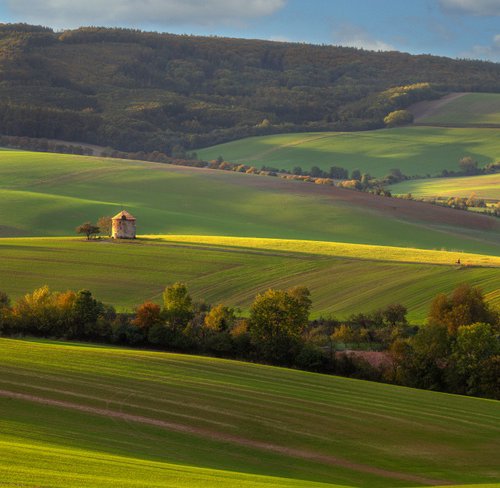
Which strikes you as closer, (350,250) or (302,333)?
(302,333)

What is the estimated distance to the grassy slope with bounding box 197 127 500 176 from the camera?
170 metres

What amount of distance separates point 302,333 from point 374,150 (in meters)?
125

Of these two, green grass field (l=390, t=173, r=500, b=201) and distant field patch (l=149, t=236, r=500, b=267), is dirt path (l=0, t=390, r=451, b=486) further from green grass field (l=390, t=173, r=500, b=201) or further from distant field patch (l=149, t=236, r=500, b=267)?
green grass field (l=390, t=173, r=500, b=201)

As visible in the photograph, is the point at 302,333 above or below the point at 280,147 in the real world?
below

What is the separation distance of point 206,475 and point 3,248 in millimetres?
55279

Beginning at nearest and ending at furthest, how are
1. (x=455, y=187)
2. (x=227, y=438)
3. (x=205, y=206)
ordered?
(x=227, y=438), (x=205, y=206), (x=455, y=187)

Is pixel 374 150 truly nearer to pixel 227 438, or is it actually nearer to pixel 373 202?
pixel 373 202

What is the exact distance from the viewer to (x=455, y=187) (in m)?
143

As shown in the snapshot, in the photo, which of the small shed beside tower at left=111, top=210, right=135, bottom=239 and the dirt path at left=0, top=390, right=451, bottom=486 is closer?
the dirt path at left=0, top=390, right=451, bottom=486

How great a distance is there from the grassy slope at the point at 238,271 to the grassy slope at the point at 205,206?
13415mm

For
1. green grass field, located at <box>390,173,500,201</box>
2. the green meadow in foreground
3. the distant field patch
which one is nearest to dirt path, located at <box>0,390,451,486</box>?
the green meadow in foreground

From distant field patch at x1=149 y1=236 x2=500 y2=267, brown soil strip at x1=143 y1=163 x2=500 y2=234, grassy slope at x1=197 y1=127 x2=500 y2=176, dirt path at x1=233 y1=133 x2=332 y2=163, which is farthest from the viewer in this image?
dirt path at x1=233 y1=133 x2=332 y2=163

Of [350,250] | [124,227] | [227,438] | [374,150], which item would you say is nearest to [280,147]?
[374,150]

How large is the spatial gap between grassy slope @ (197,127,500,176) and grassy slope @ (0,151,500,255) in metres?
43.5
